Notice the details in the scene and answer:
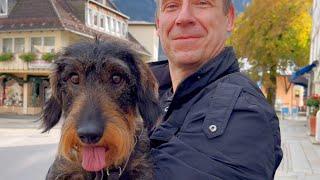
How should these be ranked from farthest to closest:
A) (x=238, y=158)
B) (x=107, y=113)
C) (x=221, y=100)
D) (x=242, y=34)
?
(x=242, y=34) → (x=107, y=113) → (x=221, y=100) → (x=238, y=158)

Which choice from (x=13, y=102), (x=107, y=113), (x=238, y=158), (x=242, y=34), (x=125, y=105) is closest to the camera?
(x=238, y=158)

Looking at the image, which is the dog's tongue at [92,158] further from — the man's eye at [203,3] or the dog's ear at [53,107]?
the man's eye at [203,3]

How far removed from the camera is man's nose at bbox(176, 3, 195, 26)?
220cm

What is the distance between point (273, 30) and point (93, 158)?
30.0 meters

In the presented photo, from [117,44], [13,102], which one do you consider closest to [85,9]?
[13,102]

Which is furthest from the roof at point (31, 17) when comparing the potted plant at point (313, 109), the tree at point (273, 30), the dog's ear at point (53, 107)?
the dog's ear at point (53, 107)

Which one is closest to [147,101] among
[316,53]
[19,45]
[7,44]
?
[316,53]

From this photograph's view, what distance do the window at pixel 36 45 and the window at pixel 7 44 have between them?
6.02 ft

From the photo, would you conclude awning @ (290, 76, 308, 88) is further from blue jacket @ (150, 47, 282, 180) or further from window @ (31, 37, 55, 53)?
blue jacket @ (150, 47, 282, 180)

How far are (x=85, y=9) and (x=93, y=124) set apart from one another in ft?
108

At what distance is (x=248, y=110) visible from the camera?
5.80 ft

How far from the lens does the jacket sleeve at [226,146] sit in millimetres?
1679

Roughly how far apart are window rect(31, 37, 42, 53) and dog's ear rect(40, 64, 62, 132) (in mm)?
30652

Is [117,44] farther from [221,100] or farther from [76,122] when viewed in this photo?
[221,100]
